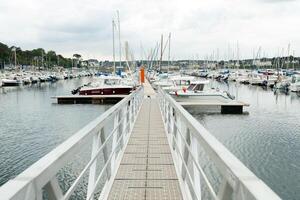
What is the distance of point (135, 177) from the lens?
530 centimetres

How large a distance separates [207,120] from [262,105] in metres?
10.9

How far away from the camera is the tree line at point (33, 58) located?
365 feet

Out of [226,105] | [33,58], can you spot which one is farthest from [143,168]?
[33,58]

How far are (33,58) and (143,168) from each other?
437 feet

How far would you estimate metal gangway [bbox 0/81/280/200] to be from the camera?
1.82 metres

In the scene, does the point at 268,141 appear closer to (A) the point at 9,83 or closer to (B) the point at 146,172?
(B) the point at 146,172

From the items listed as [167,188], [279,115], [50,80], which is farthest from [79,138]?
[50,80]

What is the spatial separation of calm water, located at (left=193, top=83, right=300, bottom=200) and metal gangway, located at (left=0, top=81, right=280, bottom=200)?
2.28 m

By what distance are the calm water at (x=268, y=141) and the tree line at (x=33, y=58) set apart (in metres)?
82.2

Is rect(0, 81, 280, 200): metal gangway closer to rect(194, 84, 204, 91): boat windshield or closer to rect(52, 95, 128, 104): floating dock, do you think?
rect(194, 84, 204, 91): boat windshield

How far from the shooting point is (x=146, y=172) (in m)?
5.60

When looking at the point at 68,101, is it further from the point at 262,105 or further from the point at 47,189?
the point at 47,189

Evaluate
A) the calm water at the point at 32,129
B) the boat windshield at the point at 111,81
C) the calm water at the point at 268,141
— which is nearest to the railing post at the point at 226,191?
the calm water at the point at 268,141

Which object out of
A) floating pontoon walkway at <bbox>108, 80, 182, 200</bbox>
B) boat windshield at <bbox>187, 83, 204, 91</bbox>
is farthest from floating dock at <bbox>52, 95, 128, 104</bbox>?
floating pontoon walkway at <bbox>108, 80, 182, 200</bbox>
